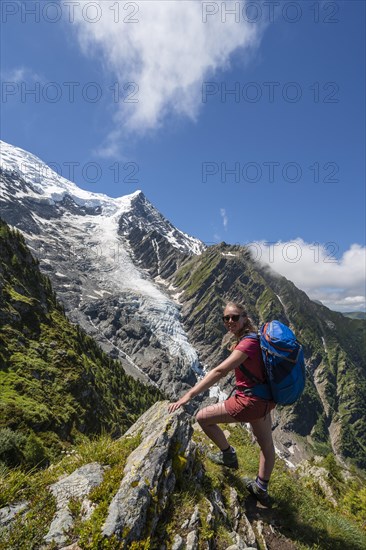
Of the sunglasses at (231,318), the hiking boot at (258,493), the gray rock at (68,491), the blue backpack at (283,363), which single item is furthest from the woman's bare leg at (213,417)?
the gray rock at (68,491)

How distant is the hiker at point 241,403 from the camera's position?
6.26 meters

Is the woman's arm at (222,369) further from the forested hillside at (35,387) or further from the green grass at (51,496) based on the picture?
the forested hillside at (35,387)

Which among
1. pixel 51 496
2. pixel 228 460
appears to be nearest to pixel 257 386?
pixel 228 460

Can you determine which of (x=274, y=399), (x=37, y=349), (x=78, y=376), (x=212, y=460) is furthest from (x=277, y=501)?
(x=37, y=349)

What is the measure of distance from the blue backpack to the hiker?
0.26 m

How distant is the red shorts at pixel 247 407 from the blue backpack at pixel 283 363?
0.32m

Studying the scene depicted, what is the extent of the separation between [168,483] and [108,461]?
143 cm

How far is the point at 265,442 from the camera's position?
7145mm

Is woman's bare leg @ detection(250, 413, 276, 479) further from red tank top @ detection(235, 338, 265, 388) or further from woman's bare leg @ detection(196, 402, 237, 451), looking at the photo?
red tank top @ detection(235, 338, 265, 388)

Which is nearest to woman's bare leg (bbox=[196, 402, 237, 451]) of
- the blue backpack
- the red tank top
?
the red tank top

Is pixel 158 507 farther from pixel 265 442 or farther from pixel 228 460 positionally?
pixel 228 460

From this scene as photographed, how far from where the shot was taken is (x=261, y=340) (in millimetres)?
6324

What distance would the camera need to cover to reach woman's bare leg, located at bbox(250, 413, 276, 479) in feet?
22.9

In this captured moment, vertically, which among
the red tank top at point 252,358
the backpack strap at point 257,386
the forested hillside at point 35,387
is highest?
the red tank top at point 252,358
